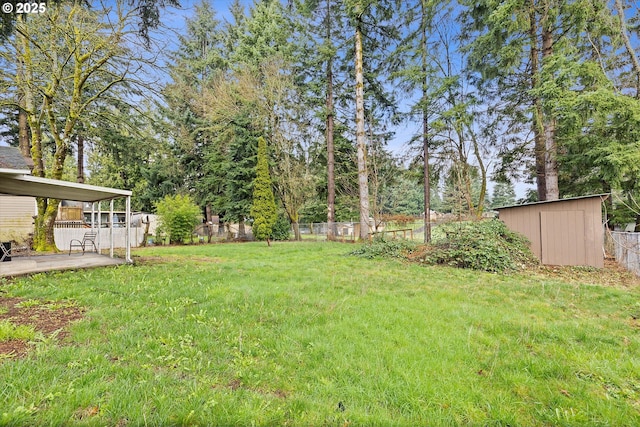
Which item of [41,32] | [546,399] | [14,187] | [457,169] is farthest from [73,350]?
[457,169]

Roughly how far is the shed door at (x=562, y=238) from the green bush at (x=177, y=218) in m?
16.0

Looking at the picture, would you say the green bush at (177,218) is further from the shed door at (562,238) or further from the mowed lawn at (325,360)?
the shed door at (562,238)

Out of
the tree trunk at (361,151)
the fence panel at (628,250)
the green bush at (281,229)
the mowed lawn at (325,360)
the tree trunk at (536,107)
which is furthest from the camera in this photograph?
the green bush at (281,229)

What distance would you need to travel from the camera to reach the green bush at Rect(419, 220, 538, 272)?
753 centimetres

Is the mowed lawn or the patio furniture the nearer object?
the mowed lawn

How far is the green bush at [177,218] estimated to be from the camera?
15.9m

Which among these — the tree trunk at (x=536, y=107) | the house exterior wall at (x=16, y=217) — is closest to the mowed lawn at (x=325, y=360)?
the tree trunk at (x=536, y=107)

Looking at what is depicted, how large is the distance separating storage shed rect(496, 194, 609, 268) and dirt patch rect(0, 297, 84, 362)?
→ 35.0 feet

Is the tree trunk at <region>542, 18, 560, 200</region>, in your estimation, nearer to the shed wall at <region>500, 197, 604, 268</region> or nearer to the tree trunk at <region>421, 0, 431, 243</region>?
the shed wall at <region>500, 197, 604, 268</region>

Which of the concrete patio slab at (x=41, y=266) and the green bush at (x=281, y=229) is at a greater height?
the green bush at (x=281, y=229)

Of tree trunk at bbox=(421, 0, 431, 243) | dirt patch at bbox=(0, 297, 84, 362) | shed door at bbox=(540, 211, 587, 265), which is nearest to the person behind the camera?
dirt patch at bbox=(0, 297, 84, 362)

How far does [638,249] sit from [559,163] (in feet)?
15.4

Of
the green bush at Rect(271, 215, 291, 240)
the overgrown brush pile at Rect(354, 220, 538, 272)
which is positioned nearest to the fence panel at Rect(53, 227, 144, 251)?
the green bush at Rect(271, 215, 291, 240)

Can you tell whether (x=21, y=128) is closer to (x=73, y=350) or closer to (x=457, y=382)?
(x=73, y=350)
